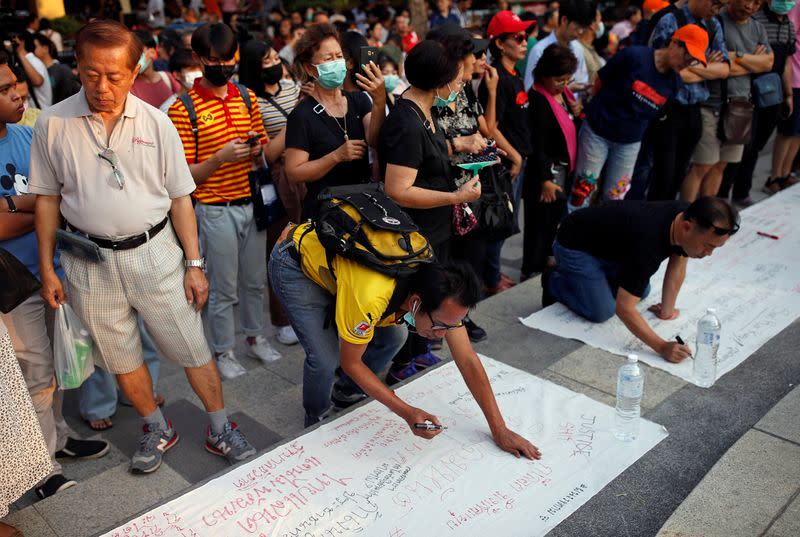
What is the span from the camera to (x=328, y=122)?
353cm

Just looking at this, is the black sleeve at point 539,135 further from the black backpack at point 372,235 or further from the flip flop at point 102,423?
the flip flop at point 102,423

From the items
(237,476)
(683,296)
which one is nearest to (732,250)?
(683,296)

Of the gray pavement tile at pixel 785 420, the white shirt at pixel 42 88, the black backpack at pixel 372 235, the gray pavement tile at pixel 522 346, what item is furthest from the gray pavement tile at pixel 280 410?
the white shirt at pixel 42 88

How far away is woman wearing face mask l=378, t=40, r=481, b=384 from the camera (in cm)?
324

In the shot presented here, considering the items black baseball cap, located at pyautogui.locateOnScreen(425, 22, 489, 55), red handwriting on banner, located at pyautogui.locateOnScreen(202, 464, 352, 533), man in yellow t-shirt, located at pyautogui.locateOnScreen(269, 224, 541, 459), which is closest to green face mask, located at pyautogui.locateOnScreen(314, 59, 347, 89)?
black baseball cap, located at pyautogui.locateOnScreen(425, 22, 489, 55)

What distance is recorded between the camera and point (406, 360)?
3.84 metres

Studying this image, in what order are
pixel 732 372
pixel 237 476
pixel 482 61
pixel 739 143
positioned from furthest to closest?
pixel 739 143 → pixel 482 61 → pixel 732 372 → pixel 237 476

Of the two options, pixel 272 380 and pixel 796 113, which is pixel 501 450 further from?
pixel 796 113

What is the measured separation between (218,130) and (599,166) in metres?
2.76

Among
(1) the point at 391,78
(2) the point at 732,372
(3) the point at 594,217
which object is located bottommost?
(2) the point at 732,372

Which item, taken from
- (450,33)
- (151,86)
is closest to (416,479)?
(450,33)

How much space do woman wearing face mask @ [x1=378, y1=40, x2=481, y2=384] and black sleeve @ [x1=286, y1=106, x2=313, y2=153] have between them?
1.20ft

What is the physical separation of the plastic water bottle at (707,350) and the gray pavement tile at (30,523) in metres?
2.86

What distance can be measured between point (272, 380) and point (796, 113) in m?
5.31
